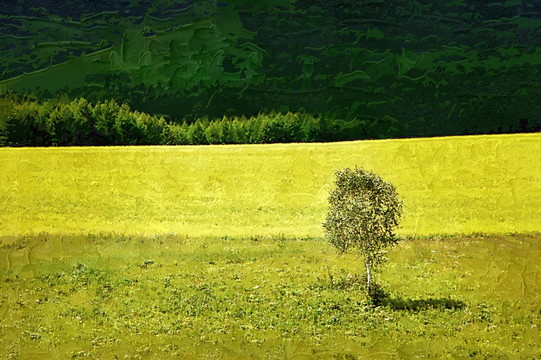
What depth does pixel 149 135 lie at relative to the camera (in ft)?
83.4

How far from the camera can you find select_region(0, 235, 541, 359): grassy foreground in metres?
15.0

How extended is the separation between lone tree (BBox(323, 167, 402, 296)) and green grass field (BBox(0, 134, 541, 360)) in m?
0.95

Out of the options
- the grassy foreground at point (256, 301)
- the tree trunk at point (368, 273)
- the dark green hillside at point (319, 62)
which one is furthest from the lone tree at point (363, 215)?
the dark green hillside at point (319, 62)

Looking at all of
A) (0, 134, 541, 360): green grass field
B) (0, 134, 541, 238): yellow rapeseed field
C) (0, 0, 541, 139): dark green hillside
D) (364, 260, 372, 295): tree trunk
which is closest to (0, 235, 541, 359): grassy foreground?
(0, 134, 541, 360): green grass field

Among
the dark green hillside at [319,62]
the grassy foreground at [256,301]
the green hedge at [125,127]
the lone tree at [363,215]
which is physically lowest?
the grassy foreground at [256,301]

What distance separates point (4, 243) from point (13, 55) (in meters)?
5.79

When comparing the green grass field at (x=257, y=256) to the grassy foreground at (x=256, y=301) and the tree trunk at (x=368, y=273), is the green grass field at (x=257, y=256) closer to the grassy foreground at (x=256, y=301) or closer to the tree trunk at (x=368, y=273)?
the grassy foreground at (x=256, y=301)

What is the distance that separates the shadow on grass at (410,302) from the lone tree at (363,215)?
1.06ft

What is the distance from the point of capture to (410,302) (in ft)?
59.1

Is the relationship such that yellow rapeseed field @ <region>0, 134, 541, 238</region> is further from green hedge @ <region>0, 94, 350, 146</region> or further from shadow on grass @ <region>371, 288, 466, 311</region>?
shadow on grass @ <region>371, 288, 466, 311</region>

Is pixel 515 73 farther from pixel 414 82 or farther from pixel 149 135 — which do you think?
pixel 149 135

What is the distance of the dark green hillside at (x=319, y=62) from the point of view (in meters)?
23.8

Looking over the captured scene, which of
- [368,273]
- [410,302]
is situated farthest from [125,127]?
[410,302]

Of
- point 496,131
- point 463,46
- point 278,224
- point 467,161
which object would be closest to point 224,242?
point 278,224
